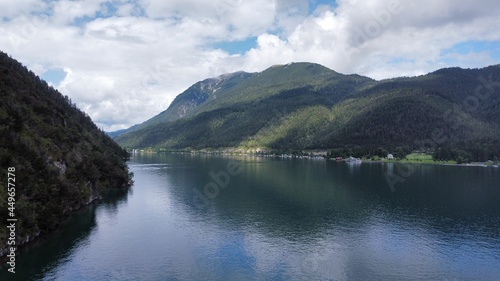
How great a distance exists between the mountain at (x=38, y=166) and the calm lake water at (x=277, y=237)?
382 cm

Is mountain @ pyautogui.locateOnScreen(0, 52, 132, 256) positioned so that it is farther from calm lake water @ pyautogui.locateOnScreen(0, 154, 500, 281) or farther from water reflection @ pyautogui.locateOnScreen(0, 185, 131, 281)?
calm lake water @ pyautogui.locateOnScreen(0, 154, 500, 281)

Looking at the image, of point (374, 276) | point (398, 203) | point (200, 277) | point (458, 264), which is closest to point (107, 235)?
point (200, 277)

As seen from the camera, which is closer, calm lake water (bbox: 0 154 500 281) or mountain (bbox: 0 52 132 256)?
calm lake water (bbox: 0 154 500 281)

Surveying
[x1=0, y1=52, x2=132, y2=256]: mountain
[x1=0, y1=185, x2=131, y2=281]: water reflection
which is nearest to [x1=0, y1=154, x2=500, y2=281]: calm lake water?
[x1=0, y1=185, x2=131, y2=281]: water reflection

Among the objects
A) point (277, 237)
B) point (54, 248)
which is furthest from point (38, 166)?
point (277, 237)

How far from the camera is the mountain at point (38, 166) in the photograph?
174ft

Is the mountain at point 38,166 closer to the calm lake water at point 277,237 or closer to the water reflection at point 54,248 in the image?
the water reflection at point 54,248

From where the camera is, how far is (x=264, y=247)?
5816 centimetres

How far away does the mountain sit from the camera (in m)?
52.9

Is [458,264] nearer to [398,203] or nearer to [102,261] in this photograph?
[398,203]

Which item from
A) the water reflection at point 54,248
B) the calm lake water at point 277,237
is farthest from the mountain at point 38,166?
the calm lake water at point 277,237

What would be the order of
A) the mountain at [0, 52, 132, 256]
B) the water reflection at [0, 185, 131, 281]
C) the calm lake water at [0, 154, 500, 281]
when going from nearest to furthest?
1. the water reflection at [0, 185, 131, 281]
2. the calm lake water at [0, 154, 500, 281]
3. the mountain at [0, 52, 132, 256]

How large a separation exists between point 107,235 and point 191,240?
50.5 ft

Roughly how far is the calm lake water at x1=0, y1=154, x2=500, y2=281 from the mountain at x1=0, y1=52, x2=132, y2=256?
151 inches
